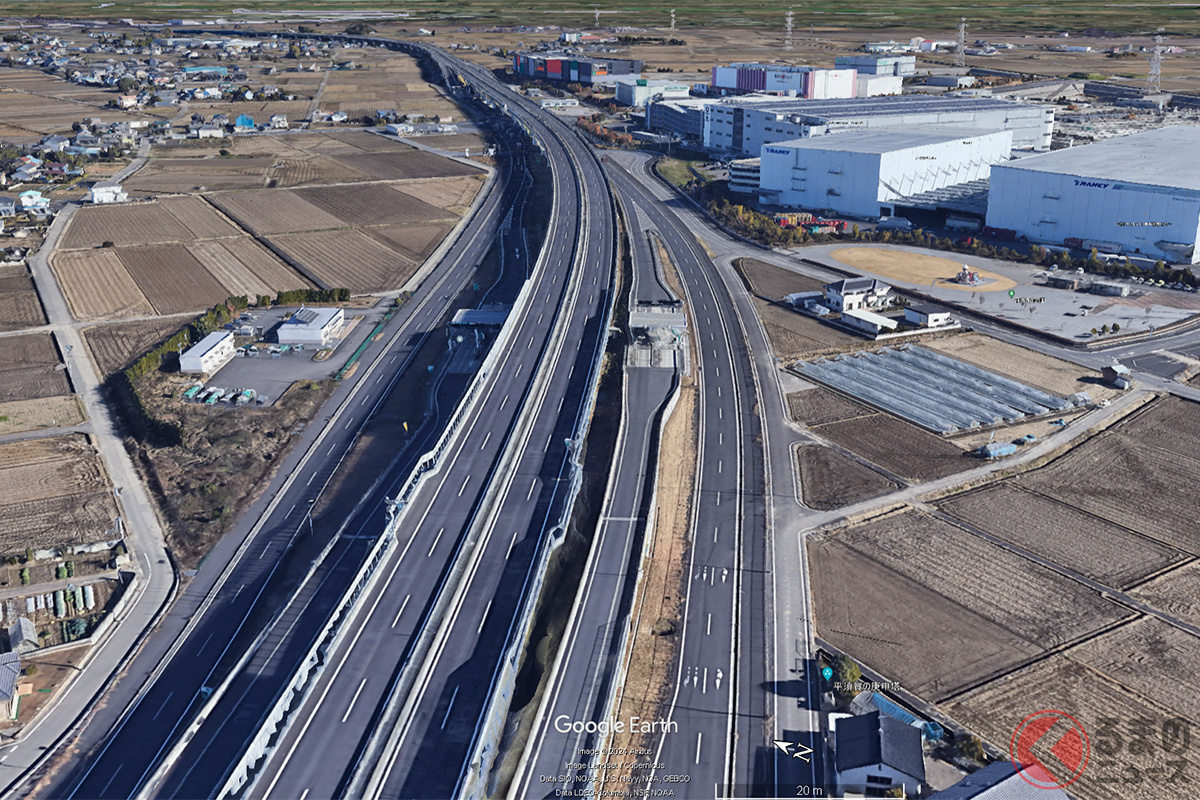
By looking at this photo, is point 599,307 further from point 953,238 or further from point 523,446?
point 953,238

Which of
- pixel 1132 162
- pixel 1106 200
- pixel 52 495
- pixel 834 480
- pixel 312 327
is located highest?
pixel 1132 162

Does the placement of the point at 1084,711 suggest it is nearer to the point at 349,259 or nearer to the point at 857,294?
the point at 857,294

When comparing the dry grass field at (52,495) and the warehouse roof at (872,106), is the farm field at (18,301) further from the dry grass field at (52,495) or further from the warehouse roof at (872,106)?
the warehouse roof at (872,106)

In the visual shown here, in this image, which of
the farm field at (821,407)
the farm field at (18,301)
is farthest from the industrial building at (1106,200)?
the farm field at (18,301)

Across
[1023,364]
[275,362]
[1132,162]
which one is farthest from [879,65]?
[275,362]

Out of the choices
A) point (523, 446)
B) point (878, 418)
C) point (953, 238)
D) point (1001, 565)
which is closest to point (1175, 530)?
point (1001, 565)

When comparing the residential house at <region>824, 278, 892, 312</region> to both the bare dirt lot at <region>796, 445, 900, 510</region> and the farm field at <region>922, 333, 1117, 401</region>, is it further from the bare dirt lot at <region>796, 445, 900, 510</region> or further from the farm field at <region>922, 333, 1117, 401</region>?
the bare dirt lot at <region>796, 445, 900, 510</region>
